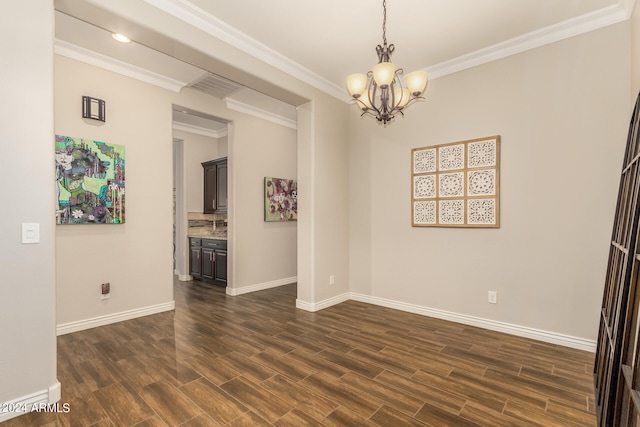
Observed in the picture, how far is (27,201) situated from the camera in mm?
1913

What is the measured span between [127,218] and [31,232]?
6.09 ft

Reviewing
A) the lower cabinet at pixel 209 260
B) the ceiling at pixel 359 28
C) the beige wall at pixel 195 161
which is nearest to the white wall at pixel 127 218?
the ceiling at pixel 359 28

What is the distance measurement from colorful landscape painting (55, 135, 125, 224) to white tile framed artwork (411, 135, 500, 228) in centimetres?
349

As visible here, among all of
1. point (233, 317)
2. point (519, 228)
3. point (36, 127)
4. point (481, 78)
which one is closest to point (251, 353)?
point (233, 317)

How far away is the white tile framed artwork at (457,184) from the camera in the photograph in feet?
10.9

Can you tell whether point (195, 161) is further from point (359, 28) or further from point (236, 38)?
point (359, 28)

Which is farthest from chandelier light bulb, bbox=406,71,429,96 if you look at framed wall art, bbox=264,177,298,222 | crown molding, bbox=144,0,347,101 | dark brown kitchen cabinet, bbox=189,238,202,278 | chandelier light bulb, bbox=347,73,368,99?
dark brown kitchen cabinet, bbox=189,238,202,278

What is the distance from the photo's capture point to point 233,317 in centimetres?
376

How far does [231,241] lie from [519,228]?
3.85 meters

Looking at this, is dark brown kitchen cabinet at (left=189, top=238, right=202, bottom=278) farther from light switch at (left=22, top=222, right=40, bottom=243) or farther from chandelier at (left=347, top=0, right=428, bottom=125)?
chandelier at (left=347, top=0, right=428, bottom=125)

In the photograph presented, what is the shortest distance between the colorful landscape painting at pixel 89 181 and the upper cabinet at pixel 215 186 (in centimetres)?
208

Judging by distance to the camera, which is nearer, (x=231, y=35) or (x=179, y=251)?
(x=231, y=35)

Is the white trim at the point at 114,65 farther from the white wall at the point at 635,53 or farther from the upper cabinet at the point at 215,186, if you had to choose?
the white wall at the point at 635,53

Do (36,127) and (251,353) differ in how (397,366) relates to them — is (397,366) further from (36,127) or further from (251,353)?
(36,127)
